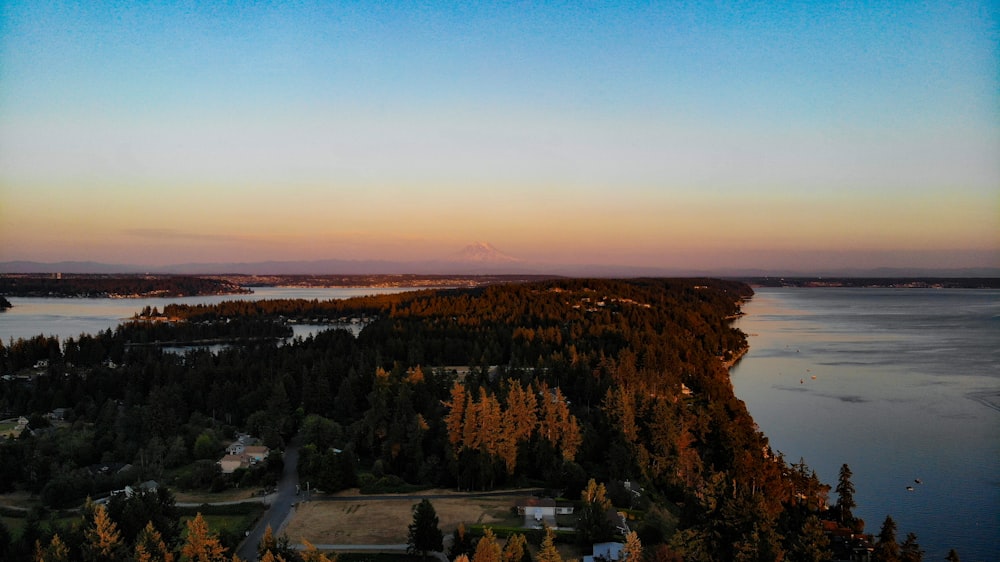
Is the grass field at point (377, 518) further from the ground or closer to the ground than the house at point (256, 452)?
closer to the ground

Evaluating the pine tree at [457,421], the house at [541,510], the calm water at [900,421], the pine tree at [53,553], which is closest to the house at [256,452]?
the pine tree at [457,421]

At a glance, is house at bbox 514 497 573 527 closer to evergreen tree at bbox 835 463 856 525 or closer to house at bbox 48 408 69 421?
evergreen tree at bbox 835 463 856 525

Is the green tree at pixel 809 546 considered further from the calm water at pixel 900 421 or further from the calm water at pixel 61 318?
the calm water at pixel 61 318

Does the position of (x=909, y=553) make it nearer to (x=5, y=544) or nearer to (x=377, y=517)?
(x=377, y=517)

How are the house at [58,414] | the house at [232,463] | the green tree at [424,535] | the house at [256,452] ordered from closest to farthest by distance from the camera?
the green tree at [424,535] → the house at [232,463] → the house at [256,452] → the house at [58,414]

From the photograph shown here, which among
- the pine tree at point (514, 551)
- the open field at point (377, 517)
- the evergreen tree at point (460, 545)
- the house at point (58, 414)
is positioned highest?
the pine tree at point (514, 551)

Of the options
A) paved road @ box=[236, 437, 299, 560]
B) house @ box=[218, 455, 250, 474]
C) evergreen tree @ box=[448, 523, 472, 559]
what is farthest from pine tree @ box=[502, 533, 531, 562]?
house @ box=[218, 455, 250, 474]

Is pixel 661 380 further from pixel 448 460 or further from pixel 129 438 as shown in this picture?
pixel 129 438

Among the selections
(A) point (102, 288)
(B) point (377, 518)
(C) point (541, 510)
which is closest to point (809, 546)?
(C) point (541, 510)
